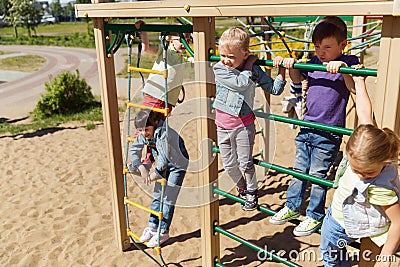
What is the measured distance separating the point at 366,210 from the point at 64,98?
27.1 feet

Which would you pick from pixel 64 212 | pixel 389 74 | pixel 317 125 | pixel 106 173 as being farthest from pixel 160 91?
pixel 106 173

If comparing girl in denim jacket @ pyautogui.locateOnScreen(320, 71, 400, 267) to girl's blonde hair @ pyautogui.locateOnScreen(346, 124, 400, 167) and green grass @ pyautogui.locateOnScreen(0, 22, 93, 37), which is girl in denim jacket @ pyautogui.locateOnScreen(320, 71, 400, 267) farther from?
green grass @ pyautogui.locateOnScreen(0, 22, 93, 37)

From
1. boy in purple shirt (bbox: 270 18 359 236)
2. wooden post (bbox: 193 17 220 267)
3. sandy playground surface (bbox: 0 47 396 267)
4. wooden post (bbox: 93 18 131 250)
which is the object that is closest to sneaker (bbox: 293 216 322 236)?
boy in purple shirt (bbox: 270 18 359 236)

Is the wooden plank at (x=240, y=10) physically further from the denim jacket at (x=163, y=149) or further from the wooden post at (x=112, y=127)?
the denim jacket at (x=163, y=149)

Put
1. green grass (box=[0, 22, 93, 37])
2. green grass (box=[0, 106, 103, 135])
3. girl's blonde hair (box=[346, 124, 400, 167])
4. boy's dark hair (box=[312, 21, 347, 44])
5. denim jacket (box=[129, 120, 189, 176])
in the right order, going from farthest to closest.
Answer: green grass (box=[0, 22, 93, 37]) < green grass (box=[0, 106, 103, 135]) < denim jacket (box=[129, 120, 189, 176]) < boy's dark hair (box=[312, 21, 347, 44]) < girl's blonde hair (box=[346, 124, 400, 167])

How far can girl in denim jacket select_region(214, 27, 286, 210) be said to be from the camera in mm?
2445

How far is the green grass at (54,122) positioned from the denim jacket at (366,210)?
6326 mm

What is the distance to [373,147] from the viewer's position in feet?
5.71

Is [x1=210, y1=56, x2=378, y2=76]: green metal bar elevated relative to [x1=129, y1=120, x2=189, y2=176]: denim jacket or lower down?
elevated

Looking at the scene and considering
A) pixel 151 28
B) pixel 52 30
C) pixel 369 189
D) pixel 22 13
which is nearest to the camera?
pixel 369 189

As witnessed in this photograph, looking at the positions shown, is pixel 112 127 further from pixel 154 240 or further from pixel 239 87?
pixel 239 87

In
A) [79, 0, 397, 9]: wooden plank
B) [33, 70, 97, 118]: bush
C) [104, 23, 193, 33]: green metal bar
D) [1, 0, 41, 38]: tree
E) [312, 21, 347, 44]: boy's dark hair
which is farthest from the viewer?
[1, 0, 41, 38]: tree

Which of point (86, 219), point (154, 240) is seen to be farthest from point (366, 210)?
point (86, 219)

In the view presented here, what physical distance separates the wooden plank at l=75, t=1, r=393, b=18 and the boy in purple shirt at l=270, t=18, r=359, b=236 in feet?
0.67
